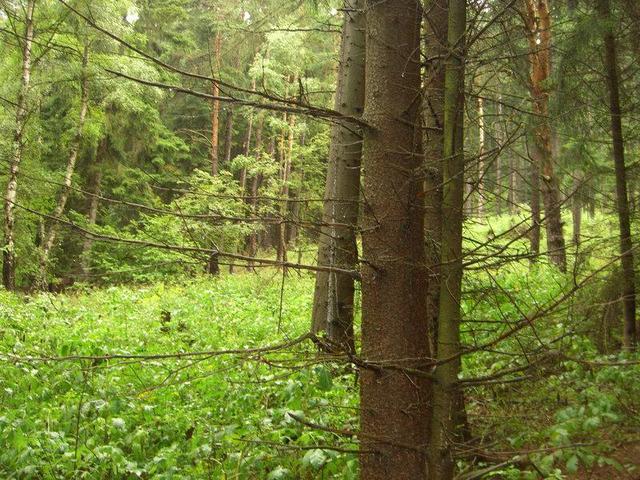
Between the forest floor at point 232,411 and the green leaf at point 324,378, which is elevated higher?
the green leaf at point 324,378

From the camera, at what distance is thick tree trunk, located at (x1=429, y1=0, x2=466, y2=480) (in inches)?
99.5

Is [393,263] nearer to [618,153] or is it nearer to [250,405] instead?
[250,405]

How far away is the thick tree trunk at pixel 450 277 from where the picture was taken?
2.53m

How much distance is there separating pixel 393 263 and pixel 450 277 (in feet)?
0.92

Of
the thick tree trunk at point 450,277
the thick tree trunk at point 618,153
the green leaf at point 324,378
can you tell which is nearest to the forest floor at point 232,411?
the green leaf at point 324,378

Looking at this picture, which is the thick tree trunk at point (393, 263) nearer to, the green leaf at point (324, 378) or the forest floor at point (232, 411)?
the forest floor at point (232, 411)

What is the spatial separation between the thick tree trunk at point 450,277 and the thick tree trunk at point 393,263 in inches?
3.7

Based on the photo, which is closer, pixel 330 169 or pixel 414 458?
pixel 414 458

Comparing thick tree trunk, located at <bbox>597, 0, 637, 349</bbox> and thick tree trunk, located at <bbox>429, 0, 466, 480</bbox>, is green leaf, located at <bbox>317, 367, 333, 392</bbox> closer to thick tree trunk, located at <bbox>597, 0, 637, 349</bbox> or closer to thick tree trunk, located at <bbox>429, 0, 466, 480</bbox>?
thick tree trunk, located at <bbox>429, 0, 466, 480</bbox>

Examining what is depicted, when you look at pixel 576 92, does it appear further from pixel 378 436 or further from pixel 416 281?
pixel 378 436

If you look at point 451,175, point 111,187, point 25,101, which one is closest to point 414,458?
point 451,175

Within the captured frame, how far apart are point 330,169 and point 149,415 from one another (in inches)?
161

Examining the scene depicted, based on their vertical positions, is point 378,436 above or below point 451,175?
below

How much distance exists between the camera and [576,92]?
7.61 meters
